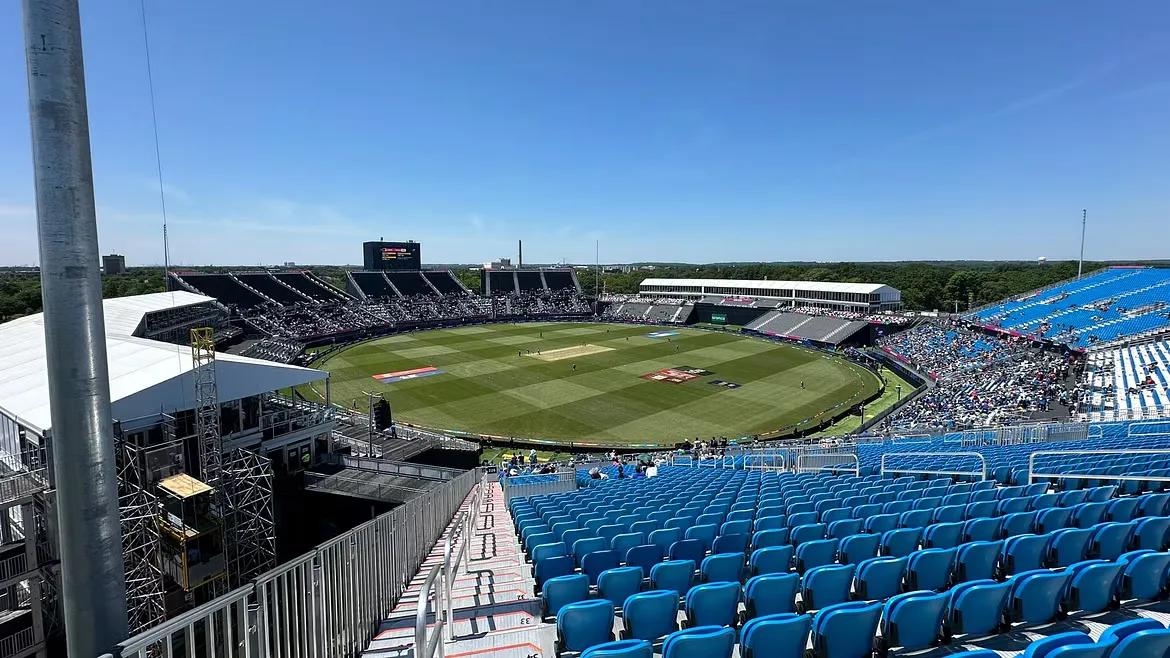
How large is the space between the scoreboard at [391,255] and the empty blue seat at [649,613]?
104989 mm

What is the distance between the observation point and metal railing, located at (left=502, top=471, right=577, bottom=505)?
55.4ft

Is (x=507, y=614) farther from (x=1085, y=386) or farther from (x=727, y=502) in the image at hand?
(x=1085, y=386)

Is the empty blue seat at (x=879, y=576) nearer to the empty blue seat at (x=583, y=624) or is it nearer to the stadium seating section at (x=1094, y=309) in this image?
the empty blue seat at (x=583, y=624)

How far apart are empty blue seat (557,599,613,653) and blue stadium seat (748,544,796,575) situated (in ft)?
8.00

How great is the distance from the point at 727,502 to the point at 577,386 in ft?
121

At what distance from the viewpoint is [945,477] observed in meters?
13.7

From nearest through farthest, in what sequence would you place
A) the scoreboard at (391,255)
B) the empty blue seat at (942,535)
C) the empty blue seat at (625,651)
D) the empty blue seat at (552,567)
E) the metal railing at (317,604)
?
1. the metal railing at (317,604)
2. the empty blue seat at (625,651)
3. the empty blue seat at (552,567)
4. the empty blue seat at (942,535)
5. the scoreboard at (391,255)

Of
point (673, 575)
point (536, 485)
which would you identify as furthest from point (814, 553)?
point (536, 485)

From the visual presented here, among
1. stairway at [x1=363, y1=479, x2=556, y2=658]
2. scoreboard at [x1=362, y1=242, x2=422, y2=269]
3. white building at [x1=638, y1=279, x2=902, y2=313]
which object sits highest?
scoreboard at [x1=362, y1=242, x2=422, y2=269]

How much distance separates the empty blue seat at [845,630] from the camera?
4.38 metres

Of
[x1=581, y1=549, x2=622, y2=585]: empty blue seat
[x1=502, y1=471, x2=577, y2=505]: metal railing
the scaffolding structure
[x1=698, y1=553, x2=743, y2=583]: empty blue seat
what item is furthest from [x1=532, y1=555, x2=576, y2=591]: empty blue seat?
the scaffolding structure

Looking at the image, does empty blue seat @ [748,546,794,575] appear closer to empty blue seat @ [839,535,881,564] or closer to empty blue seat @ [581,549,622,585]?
empty blue seat @ [839,535,881,564]

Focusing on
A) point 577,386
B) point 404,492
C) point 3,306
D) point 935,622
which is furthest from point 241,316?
point 935,622

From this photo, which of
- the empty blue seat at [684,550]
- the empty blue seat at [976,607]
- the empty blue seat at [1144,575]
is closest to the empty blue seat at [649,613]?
the empty blue seat at [684,550]
